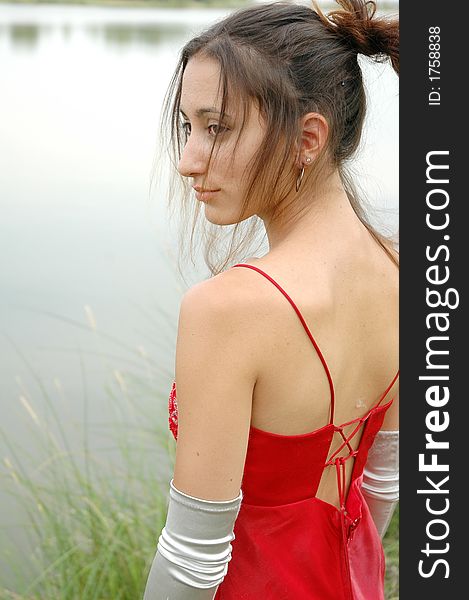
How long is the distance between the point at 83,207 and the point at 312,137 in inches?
169

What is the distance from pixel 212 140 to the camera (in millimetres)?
1422

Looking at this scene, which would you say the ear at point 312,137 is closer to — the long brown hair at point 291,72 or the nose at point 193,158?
the long brown hair at point 291,72

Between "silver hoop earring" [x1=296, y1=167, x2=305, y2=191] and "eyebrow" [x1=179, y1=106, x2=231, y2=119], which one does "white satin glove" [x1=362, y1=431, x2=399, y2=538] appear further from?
"eyebrow" [x1=179, y1=106, x2=231, y2=119]

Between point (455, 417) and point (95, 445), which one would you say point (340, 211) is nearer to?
point (455, 417)

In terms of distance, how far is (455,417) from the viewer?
1.58m

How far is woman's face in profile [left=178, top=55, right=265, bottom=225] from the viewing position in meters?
1.40

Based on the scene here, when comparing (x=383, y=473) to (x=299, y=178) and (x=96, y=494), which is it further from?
(x=96, y=494)

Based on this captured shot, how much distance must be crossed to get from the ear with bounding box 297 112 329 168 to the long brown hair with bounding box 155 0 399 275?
0.01 meters

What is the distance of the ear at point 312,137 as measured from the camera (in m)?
1.44

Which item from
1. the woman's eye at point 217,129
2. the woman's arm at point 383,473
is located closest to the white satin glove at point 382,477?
the woman's arm at point 383,473

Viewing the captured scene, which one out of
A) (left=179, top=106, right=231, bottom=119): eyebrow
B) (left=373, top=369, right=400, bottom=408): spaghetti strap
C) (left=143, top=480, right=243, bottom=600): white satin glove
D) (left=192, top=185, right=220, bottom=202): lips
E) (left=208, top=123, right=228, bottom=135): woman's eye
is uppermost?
(left=179, top=106, right=231, bottom=119): eyebrow

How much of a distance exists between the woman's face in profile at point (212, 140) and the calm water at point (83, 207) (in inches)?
19.7

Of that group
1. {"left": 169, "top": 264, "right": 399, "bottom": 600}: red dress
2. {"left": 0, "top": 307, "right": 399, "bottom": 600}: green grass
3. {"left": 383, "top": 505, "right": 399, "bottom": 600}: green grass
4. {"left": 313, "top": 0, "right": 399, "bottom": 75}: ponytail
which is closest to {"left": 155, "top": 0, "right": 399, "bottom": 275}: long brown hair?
{"left": 313, "top": 0, "right": 399, "bottom": 75}: ponytail

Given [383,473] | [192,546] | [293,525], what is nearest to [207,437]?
[192,546]
